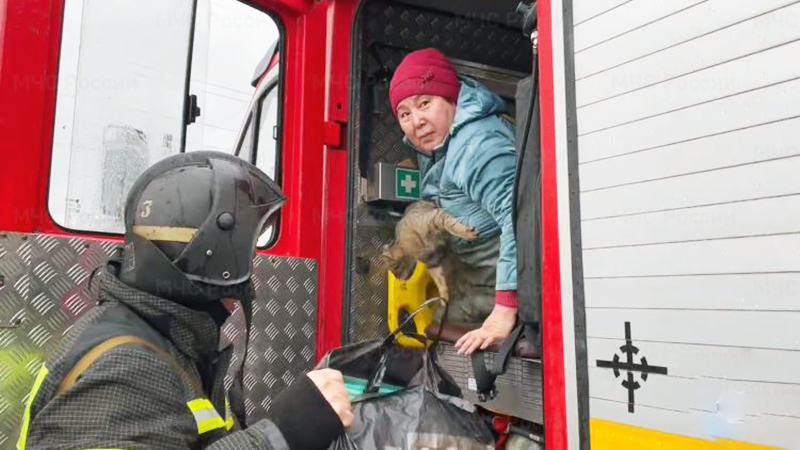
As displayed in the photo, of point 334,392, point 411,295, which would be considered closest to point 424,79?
point 411,295

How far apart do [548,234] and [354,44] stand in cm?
182

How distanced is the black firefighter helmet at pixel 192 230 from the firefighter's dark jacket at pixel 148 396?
6cm

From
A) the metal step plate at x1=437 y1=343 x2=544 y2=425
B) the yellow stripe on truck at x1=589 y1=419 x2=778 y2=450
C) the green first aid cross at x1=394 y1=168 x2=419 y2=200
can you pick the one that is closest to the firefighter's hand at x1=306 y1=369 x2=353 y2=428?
the yellow stripe on truck at x1=589 y1=419 x2=778 y2=450

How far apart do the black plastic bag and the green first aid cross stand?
3.13 ft

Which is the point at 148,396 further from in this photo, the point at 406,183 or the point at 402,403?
the point at 406,183

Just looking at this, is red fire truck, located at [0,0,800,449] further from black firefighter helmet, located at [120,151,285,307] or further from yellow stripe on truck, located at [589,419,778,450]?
black firefighter helmet, located at [120,151,285,307]

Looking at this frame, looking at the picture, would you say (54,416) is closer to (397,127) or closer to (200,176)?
(200,176)

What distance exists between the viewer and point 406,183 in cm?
325

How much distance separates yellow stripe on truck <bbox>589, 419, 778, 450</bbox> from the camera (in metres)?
1.25

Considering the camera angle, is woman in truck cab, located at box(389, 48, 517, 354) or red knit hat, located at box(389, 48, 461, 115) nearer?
woman in truck cab, located at box(389, 48, 517, 354)

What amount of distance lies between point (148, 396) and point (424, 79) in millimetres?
1920

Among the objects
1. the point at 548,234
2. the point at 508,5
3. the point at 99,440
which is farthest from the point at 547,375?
the point at 508,5

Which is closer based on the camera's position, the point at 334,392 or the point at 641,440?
the point at 641,440

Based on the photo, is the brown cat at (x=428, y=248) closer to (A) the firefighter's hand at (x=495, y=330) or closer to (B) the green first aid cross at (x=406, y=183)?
(B) the green first aid cross at (x=406, y=183)
